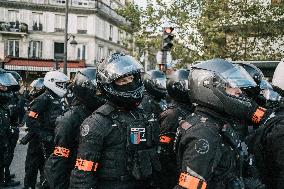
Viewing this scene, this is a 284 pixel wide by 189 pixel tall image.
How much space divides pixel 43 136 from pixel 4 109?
83 cm

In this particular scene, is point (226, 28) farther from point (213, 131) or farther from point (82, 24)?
point (82, 24)

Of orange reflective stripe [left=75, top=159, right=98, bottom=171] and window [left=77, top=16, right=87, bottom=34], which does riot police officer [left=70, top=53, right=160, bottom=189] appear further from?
window [left=77, top=16, right=87, bottom=34]

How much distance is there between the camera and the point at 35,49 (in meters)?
42.7

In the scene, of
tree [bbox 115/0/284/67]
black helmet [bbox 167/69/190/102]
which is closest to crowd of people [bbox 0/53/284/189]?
black helmet [bbox 167/69/190/102]

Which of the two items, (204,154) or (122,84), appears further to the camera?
(122,84)

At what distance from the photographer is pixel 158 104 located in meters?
7.36

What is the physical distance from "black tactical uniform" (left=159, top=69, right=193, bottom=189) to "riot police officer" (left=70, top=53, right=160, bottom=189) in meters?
1.44

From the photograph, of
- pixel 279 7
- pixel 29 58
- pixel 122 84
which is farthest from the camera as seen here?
pixel 29 58

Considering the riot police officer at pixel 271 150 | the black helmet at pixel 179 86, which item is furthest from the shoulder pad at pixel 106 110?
the black helmet at pixel 179 86

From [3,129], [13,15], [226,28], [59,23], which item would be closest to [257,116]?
[3,129]

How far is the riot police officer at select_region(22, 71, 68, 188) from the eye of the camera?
7.20 m

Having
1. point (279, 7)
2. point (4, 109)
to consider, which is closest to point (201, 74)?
point (4, 109)

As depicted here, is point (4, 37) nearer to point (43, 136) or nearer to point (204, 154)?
point (43, 136)

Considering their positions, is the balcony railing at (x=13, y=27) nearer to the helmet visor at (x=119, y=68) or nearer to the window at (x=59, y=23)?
the window at (x=59, y=23)
